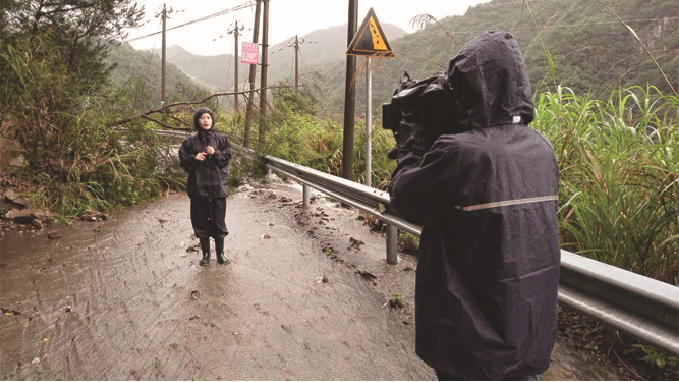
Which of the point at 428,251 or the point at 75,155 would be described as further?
the point at 75,155

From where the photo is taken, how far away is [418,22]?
3.75 meters

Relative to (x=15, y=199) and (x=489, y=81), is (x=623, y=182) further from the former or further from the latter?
(x=15, y=199)

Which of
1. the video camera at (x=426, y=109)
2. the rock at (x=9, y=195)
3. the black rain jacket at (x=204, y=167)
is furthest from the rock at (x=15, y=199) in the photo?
the video camera at (x=426, y=109)

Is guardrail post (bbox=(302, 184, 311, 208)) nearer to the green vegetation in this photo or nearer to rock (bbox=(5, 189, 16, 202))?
the green vegetation

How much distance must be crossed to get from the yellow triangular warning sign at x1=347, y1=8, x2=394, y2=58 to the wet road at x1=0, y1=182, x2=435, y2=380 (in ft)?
7.81

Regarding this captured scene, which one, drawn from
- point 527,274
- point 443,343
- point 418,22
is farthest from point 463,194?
point 418,22

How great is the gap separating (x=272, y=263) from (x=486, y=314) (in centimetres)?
358

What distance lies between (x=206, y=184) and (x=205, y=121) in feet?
2.42

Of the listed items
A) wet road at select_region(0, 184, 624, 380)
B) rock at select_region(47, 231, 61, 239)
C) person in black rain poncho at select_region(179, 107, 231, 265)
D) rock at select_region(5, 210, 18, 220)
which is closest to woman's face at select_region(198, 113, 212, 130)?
person in black rain poncho at select_region(179, 107, 231, 265)

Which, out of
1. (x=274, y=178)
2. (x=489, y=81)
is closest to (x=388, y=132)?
(x=274, y=178)

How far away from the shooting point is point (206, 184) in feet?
16.7

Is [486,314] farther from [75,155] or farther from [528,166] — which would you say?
[75,155]

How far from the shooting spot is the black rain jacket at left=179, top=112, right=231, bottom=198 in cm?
506

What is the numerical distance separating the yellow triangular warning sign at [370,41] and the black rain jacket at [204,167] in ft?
6.29
